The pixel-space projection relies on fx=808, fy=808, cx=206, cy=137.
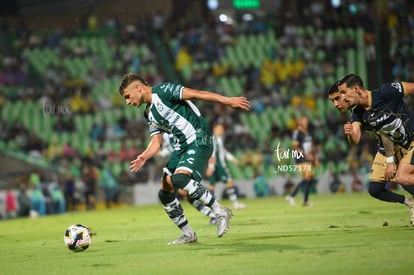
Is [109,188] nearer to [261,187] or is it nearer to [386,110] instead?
[261,187]

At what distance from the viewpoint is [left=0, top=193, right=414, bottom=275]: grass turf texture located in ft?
27.7

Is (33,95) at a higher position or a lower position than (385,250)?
higher

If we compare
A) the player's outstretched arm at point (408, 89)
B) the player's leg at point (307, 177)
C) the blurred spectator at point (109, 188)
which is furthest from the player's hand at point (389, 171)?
the blurred spectator at point (109, 188)

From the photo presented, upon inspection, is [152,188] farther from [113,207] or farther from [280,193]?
[280,193]

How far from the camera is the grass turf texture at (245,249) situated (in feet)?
27.7

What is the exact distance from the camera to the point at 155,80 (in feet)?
113

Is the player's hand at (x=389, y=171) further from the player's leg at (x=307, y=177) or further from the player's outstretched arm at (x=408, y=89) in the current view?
the player's leg at (x=307, y=177)

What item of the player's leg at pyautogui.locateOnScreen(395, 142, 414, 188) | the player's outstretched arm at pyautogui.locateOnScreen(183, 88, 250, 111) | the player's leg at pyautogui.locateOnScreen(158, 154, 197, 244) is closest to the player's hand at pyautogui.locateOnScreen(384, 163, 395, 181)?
the player's leg at pyautogui.locateOnScreen(395, 142, 414, 188)

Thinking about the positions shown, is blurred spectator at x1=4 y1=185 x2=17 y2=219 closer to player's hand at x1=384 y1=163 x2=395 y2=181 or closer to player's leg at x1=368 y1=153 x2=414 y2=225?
player's leg at x1=368 y1=153 x2=414 y2=225

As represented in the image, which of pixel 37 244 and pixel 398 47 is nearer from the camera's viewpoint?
pixel 37 244

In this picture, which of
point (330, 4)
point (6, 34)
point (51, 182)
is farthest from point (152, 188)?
point (330, 4)

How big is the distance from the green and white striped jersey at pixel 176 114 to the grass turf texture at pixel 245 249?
154 centimetres

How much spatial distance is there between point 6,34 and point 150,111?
27280 mm

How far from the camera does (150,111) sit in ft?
36.3
